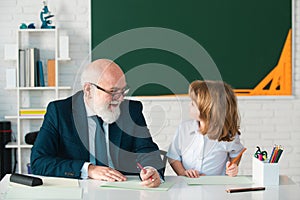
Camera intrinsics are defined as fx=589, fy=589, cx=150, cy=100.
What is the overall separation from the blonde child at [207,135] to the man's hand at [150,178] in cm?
51

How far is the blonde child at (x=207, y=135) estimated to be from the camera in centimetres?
317

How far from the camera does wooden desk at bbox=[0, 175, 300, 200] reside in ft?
7.93

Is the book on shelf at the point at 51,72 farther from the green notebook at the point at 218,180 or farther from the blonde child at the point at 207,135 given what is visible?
the green notebook at the point at 218,180

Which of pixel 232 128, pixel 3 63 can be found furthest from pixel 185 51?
pixel 232 128

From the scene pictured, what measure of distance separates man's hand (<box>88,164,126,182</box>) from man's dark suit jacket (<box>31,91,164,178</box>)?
9cm

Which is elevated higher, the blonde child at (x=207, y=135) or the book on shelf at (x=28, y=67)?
the book on shelf at (x=28, y=67)

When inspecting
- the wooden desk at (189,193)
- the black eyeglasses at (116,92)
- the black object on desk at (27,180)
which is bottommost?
the wooden desk at (189,193)

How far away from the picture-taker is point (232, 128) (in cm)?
325

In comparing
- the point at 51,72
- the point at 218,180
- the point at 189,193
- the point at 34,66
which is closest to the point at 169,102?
the point at 51,72

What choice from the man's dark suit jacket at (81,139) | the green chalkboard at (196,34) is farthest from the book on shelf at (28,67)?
the man's dark suit jacket at (81,139)

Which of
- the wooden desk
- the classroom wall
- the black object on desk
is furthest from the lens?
the classroom wall

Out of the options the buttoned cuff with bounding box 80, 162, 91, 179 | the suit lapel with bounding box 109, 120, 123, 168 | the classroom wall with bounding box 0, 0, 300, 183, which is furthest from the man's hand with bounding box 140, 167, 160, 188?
the classroom wall with bounding box 0, 0, 300, 183

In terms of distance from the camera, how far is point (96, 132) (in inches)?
118

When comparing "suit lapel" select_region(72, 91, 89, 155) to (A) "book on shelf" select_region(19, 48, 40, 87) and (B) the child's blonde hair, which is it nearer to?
(B) the child's blonde hair
